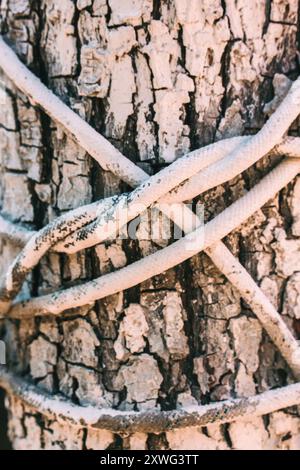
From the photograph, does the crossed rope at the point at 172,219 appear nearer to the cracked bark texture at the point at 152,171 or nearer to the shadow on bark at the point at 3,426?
the cracked bark texture at the point at 152,171

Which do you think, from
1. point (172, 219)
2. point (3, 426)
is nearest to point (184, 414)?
point (172, 219)

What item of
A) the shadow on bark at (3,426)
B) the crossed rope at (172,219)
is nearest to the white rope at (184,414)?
the crossed rope at (172,219)

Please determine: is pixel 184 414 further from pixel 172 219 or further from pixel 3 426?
pixel 3 426

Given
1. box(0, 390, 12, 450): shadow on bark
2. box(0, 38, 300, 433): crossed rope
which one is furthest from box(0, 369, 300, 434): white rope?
box(0, 390, 12, 450): shadow on bark

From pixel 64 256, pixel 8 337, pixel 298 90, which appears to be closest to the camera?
pixel 298 90

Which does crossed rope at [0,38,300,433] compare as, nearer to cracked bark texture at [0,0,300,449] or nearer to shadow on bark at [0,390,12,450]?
cracked bark texture at [0,0,300,449]

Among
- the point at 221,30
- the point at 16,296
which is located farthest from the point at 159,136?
the point at 16,296
